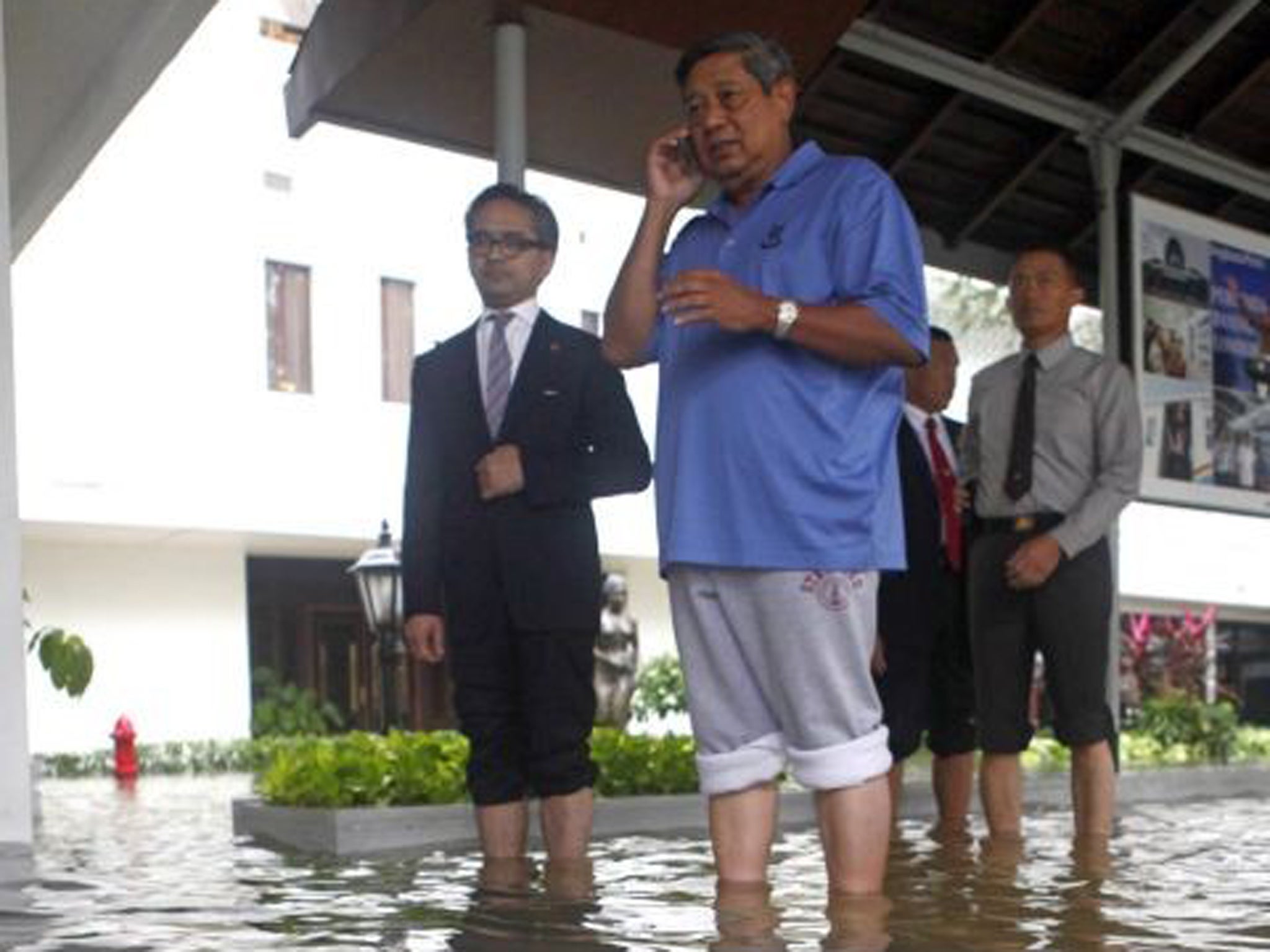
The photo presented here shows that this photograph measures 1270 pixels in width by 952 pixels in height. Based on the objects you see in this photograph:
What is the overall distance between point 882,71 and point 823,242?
6725 mm

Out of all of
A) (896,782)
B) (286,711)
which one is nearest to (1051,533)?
(896,782)

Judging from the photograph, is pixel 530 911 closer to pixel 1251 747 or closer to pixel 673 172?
pixel 673 172

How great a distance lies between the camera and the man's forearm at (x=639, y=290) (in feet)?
11.0

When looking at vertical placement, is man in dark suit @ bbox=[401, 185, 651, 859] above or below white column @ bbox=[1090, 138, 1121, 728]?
below

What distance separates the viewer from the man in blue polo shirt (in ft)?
10.5

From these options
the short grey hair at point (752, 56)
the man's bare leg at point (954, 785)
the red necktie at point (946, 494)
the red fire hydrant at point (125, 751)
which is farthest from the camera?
the red fire hydrant at point (125, 751)

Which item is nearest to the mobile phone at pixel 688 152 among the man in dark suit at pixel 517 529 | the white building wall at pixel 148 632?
the man in dark suit at pixel 517 529

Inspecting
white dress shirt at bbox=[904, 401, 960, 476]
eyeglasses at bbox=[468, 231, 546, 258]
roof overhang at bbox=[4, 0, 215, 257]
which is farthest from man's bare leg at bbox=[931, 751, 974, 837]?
roof overhang at bbox=[4, 0, 215, 257]

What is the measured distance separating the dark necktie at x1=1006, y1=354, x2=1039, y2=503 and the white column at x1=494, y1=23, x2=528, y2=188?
7.77 ft

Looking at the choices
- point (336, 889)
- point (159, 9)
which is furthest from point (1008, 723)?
point (159, 9)

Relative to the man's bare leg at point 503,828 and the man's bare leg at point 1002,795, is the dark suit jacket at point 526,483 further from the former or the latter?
the man's bare leg at point 1002,795

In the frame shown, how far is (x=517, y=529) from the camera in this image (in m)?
4.54

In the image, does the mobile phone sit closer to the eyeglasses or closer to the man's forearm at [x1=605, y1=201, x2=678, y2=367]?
the man's forearm at [x1=605, y1=201, x2=678, y2=367]

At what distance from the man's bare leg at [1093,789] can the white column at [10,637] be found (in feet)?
9.53
